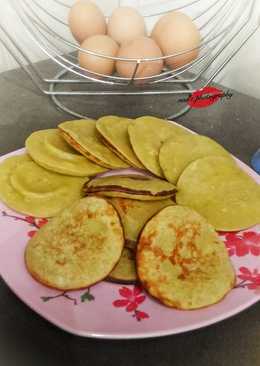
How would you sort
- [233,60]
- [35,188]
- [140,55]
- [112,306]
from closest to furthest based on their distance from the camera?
[112,306], [35,188], [140,55], [233,60]

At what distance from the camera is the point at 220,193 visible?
1.91 feet

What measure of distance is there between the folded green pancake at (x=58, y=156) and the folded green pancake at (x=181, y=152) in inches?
3.4

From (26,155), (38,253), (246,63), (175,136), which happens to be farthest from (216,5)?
(38,253)

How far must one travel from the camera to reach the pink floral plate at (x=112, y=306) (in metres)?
0.43

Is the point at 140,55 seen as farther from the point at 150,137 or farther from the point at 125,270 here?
the point at 125,270

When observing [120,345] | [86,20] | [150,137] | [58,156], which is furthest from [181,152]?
[86,20]

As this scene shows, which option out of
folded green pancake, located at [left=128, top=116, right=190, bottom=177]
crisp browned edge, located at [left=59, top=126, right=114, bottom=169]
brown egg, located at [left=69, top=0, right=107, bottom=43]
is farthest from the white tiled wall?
crisp browned edge, located at [left=59, top=126, right=114, bottom=169]

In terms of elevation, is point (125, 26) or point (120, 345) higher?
point (125, 26)

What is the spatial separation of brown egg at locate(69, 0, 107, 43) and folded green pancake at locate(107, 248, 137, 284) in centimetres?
53

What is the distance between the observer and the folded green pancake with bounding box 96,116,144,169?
0.62 meters

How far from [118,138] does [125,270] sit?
224 mm

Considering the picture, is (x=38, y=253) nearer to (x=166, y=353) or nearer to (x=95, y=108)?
(x=166, y=353)

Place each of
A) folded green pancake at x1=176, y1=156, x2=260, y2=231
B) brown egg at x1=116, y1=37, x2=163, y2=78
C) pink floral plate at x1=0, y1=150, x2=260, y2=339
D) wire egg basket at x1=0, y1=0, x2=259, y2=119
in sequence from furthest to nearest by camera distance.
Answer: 1. wire egg basket at x1=0, y1=0, x2=259, y2=119
2. brown egg at x1=116, y1=37, x2=163, y2=78
3. folded green pancake at x1=176, y1=156, x2=260, y2=231
4. pink floral plate at x1=0, y1=150, x2=260, y2=339

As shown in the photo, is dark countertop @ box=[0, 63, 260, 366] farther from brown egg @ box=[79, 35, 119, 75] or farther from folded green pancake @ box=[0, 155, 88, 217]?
brown egg @ box=[79, 35, 119, 75]
